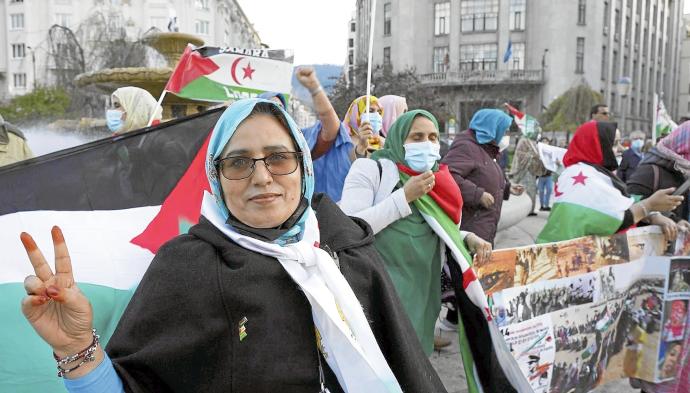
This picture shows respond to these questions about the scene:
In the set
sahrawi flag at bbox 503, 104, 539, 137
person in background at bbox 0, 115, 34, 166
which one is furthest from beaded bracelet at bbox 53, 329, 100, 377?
sahrawi flag at bbox 503, 104, 539, 137

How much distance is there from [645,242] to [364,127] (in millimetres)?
1984

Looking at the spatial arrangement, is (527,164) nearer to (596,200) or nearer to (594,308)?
(596,200)

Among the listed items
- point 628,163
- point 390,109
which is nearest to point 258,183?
point 390,109

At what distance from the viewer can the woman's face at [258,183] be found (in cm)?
160

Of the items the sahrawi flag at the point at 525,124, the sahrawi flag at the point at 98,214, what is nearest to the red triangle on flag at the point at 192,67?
the sahrawi flag at the point at 98,214

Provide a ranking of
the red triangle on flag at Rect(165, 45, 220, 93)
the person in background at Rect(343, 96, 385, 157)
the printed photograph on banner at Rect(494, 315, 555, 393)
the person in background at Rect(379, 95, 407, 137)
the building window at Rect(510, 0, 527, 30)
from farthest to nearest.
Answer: the building window at Rect(510, 0, 527, 30) → the person in background at Rect(379, 95, 407, 137) → the person in background at Rect(343, 96, 385, 157) → the red triangle on flag at Rect(165, 45, 220, 93) → the printed photograph on banner at Rect(494, 315, 555, 393)

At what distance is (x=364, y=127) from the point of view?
3896 mm

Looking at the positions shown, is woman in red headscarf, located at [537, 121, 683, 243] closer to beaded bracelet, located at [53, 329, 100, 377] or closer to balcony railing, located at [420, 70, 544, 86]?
beaded bracelet, located at [53, 329, 100, 377]

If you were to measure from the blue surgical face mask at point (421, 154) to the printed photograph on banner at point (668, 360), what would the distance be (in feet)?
5.99

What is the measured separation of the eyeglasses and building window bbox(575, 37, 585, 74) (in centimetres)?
Answer: 4727

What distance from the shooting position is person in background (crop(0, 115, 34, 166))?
138 inches

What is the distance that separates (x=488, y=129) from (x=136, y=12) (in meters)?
62.0

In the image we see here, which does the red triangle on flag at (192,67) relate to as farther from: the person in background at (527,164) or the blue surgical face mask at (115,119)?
the person in background at (527,164)

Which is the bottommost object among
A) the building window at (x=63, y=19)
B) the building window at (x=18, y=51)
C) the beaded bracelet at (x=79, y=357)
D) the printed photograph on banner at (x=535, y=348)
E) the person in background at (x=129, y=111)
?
the printed photograph on banner at (x=535, y=348)
